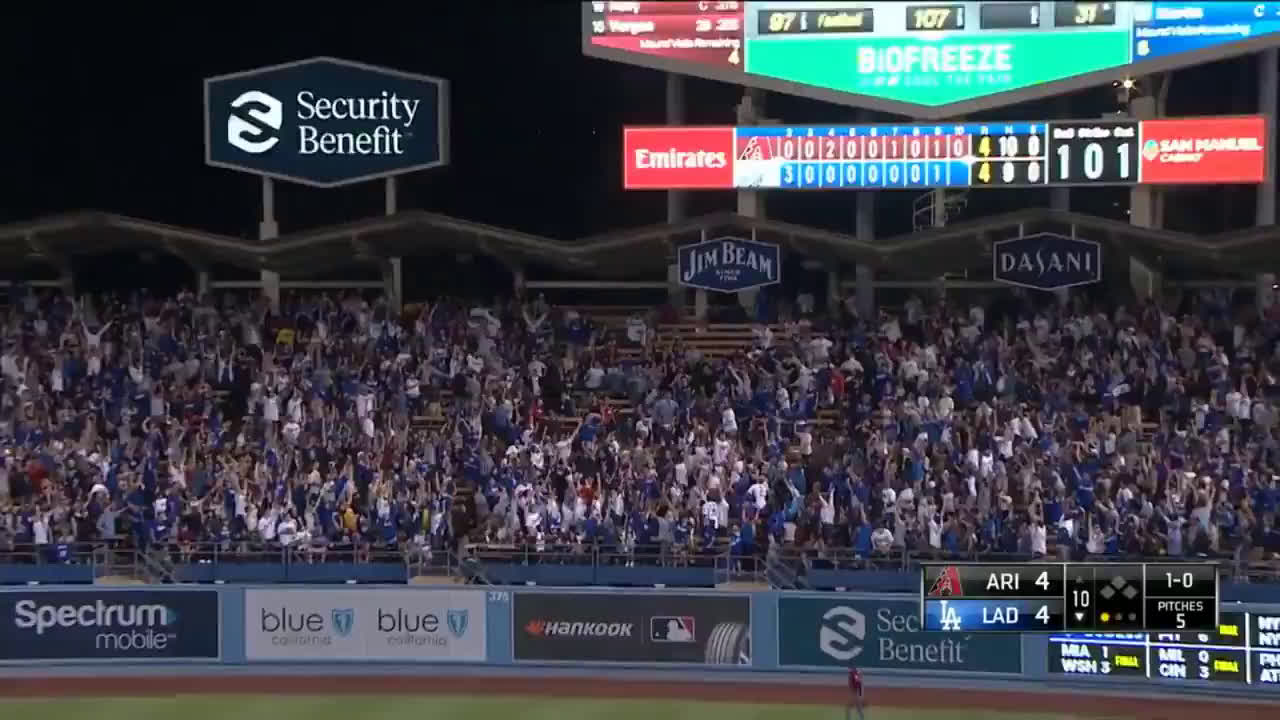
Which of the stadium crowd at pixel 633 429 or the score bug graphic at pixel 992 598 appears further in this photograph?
the stadium crowd at pixel 633 429

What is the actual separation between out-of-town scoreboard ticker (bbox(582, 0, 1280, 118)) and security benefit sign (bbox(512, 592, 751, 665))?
10.2 meters

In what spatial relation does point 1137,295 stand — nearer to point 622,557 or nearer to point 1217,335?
point 1217,335

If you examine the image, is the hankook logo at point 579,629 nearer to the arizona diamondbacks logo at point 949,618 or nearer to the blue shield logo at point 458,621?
the blue shield logo at point 458,621

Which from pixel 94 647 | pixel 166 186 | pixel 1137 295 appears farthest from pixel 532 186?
pixel 94 647

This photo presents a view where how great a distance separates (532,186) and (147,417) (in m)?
10.7

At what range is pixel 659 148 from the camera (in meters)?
32.6

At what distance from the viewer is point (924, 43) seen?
30.5 m

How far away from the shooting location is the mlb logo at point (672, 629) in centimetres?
2581

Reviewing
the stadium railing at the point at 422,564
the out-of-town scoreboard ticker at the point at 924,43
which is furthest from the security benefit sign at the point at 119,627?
the out-of-town scoreboard ticker at the point at 924,43

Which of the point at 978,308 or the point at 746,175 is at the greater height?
the point at 746,175

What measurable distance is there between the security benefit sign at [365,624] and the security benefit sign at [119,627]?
733 mm

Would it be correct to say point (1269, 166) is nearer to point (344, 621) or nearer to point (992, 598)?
point (992, 598)

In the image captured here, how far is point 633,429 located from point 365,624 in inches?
250

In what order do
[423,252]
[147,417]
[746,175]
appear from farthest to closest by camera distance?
[423,252] < [746,175] < [147,417]
